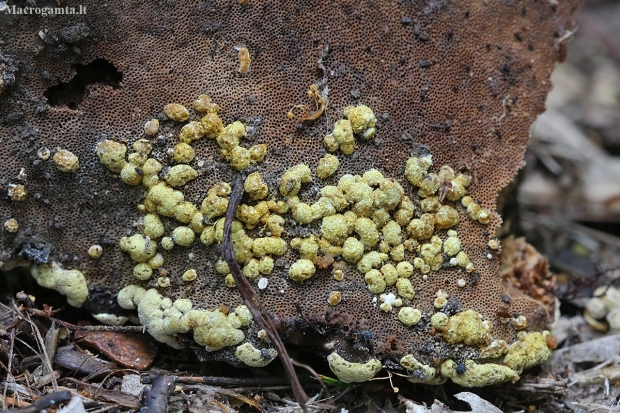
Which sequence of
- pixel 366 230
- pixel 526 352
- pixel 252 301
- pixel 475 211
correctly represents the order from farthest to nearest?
pixel 475 211, pixel 526 352, pixel 366 230, pixel 252 301

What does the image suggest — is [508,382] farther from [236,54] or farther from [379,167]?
[236,54]

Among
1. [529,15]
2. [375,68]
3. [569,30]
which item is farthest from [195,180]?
[569,30]

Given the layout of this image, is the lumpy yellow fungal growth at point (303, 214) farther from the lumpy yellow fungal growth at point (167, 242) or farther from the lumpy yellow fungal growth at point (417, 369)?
the lumpy yellow fungal growth at point (417, 369)

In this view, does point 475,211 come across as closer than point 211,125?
No

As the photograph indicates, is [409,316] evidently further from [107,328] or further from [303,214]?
[107,328]

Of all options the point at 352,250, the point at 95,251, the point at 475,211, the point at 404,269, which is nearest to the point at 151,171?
the point at 95,251

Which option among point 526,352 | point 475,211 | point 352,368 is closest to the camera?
point 352,368

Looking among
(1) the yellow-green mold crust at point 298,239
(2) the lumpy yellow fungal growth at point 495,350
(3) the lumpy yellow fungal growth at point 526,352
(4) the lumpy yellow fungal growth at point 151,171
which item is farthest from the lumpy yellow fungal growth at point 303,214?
(3) the lumpy yellow fungal growth at point 526,352
